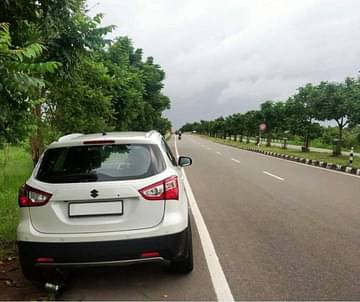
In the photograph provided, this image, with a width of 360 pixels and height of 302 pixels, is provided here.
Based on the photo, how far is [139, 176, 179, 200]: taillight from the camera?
381 cm

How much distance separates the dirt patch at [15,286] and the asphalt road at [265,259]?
13.2 inches

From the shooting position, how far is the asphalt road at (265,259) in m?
3.92

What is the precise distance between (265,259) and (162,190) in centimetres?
183

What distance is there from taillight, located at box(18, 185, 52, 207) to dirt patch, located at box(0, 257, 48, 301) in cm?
92

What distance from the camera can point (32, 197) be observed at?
12.6 ft

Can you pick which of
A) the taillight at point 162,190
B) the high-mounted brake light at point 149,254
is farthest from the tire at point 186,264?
the taillight at point 162,190

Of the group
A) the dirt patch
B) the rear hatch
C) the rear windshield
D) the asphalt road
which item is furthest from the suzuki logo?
the dirt patch

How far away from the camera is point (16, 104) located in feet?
13.8

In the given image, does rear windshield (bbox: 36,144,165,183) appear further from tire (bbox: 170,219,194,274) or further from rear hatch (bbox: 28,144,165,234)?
tire (bbox: 170,219,194,274)

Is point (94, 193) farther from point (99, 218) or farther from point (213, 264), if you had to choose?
point (213, 264)

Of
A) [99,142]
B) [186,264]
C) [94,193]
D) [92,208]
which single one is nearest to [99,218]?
[92,208]

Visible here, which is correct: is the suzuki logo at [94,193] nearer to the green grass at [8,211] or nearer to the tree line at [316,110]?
the green grass at [8,211]

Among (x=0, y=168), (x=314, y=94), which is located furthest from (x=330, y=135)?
(x=0, y=168)

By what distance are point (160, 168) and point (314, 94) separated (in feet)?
80.4
